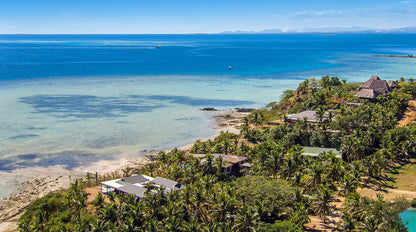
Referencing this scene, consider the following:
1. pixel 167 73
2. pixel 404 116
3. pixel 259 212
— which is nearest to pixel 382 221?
pixel 259 212

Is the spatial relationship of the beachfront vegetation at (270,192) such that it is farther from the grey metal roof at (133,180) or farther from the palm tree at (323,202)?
the grey metal roof at (133,180)

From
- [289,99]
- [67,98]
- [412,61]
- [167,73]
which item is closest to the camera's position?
[289,99]

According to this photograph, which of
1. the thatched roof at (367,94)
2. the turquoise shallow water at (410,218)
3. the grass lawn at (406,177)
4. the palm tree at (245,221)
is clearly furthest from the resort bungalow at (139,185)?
the thatched roof at (367,94)

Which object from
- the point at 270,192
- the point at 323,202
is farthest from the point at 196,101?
the point at 323,202

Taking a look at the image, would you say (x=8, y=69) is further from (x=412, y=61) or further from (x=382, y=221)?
(x=412, y=61)

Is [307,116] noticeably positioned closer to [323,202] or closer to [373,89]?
[373,89]

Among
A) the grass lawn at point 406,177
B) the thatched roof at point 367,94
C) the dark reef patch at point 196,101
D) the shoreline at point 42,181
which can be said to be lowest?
the shoreline at point 42,181

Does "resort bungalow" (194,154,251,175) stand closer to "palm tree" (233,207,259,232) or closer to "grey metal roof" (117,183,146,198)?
"grey metal roof" (117,183,146,198)
